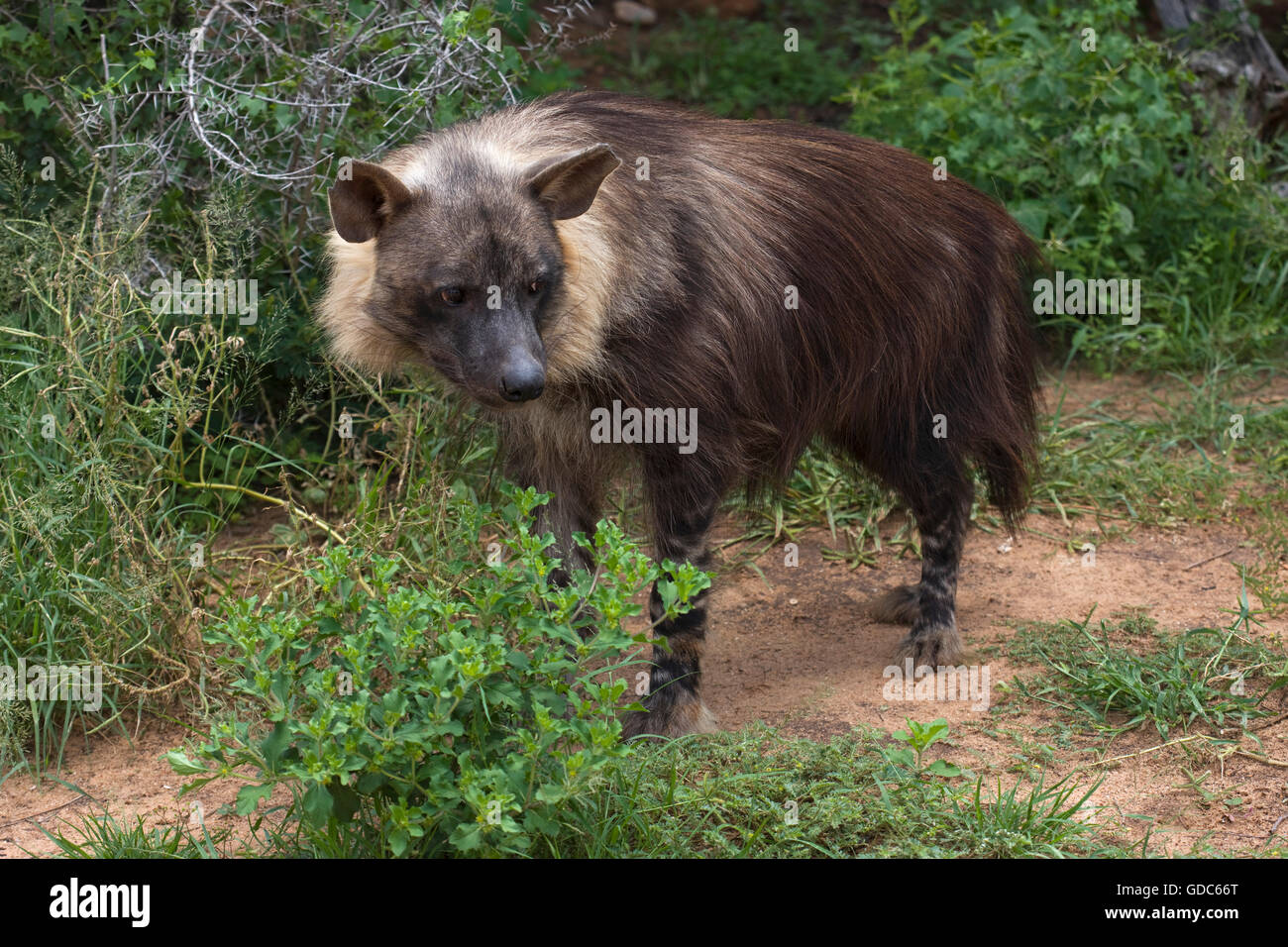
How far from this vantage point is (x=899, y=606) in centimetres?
546

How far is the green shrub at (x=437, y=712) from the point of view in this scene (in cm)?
320

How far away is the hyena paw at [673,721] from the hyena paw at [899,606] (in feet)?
3.82

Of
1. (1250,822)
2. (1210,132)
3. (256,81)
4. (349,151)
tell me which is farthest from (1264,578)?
(256,81)

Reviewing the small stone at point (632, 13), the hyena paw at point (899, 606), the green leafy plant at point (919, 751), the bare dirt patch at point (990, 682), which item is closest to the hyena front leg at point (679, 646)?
the bare dirt patch at point (990, 682)

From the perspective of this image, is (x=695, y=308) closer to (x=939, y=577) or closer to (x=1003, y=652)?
(x=939, y=577)

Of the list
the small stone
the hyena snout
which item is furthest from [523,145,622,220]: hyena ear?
the small stone

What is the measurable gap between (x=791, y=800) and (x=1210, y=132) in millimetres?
5040

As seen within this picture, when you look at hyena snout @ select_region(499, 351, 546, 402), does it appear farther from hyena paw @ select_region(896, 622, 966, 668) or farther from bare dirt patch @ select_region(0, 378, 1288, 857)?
hyena paw @ select_region(896, 622, 966, 668)

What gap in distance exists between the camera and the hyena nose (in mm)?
3859

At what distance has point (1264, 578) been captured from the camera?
536cm

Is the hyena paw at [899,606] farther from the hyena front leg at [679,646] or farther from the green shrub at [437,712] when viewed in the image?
A: the green shrub at [437,712]

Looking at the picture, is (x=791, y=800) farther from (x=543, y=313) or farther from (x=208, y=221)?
(x=208, y=221)

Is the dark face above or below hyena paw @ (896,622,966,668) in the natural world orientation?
above

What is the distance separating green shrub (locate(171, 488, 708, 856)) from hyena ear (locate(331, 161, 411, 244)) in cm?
99
